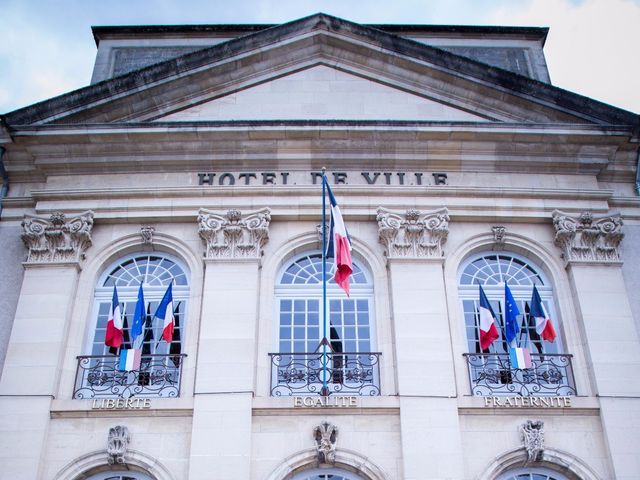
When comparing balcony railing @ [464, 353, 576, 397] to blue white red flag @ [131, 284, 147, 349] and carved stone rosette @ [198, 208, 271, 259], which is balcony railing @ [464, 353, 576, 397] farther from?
blue white red flag @ [131, 284, 147, 349]

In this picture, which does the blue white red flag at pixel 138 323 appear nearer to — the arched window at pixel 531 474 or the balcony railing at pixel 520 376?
the balcony railing at pixel 520 376

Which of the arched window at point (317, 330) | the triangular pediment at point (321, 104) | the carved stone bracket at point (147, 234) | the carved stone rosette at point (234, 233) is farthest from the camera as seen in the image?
the triangular pediment at point (321, 104)

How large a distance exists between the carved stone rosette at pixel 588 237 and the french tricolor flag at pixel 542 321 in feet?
4.00

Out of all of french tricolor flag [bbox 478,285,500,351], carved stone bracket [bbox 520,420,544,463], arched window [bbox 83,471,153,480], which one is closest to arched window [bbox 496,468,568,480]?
carved stone bracket [bbox 520,420,544,463]

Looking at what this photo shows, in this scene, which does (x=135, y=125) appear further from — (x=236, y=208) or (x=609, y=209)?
(x=609, y=209)

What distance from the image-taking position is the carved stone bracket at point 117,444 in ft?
43.9

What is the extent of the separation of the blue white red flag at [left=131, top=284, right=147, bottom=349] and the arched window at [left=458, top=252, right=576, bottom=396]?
5424 millimetres

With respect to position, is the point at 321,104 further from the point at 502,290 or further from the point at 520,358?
the point at 520,358

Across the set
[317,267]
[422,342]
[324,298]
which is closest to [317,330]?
[324,298]

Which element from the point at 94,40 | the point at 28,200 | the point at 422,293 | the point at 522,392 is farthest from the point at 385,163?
the point at 94,40

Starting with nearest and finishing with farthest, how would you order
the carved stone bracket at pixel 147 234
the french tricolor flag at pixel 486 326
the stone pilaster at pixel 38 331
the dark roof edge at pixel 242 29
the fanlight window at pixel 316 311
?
the stone pilaster at pixel 38 331 < the french tricolor flag at pixel 486 326 < the fanlight window at pixel 316 311 < the carved stone bracket at pixel 147 234 < the dark roof edge at pixel 242 29

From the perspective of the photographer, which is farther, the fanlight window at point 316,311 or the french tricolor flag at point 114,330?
the fanlight window at point 316,311

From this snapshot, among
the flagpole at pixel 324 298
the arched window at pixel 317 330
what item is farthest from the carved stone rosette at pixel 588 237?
the flagpole at pixel 324 298

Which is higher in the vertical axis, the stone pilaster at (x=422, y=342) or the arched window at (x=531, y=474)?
the stone pilaster at (x=422, y=342)
